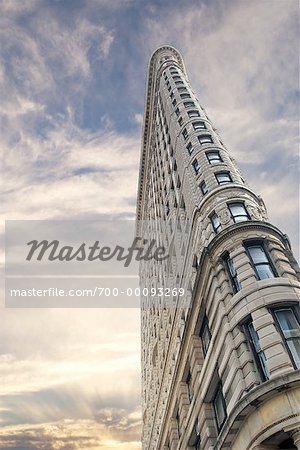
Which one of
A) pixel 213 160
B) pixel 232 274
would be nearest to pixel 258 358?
pixel 232 274

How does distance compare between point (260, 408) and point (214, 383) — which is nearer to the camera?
point (260, 408)

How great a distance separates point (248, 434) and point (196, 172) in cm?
2288

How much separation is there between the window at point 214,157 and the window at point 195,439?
20057 mm

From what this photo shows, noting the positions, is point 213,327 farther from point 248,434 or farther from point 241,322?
point 248,434

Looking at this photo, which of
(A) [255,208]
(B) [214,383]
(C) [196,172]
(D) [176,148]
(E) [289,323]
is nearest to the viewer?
(E) [289,323]

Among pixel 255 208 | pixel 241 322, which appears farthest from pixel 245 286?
pixel 255 208

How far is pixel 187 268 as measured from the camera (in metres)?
32.2

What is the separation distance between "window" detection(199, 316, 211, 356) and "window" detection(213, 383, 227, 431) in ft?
9.48

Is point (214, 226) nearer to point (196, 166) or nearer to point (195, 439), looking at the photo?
point (196, 166)

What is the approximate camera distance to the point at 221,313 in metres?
21.7

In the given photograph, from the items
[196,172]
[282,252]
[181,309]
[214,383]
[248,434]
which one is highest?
[196,172]

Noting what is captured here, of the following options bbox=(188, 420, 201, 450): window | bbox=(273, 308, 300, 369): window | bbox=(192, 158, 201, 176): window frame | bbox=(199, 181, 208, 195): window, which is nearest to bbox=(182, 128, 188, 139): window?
bbox=(192, 158, 201, 176): window frame

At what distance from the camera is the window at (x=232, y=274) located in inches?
870

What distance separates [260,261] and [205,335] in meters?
6.14
